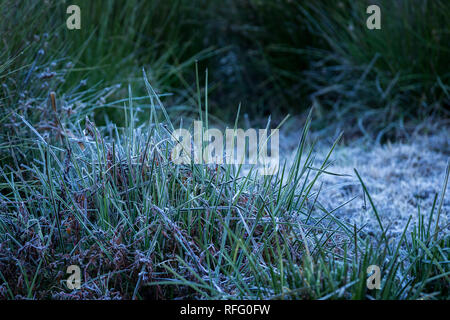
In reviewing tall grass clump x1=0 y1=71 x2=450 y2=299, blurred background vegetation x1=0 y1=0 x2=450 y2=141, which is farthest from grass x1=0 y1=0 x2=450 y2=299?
blurred background vegetation x1=0 y1=0 x2=450 y2=141

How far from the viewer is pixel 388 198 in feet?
7.22

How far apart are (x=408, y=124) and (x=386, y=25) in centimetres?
67

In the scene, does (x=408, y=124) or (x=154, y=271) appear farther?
(x=408, y=124)

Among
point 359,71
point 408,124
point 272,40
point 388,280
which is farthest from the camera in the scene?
point 272,40

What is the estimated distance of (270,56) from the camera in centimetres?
404

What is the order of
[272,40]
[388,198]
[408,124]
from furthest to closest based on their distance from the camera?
[272,40]
[408,124]
[388,198]

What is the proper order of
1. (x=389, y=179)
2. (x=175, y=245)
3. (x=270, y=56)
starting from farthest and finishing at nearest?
1. (x=270, y=56)
2. (x=389, y=179)
3. (x=175, y=245)

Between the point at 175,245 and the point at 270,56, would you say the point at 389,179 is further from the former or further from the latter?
the point at 270,56

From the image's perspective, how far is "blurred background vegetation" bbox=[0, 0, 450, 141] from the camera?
283 centimetres

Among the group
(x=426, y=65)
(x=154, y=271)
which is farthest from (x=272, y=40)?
(x=154, y=271)

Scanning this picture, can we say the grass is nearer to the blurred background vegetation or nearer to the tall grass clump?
the tall grass clump

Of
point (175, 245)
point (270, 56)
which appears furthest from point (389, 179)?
point (270, 56)

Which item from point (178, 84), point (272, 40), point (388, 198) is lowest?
point (388, 198)
